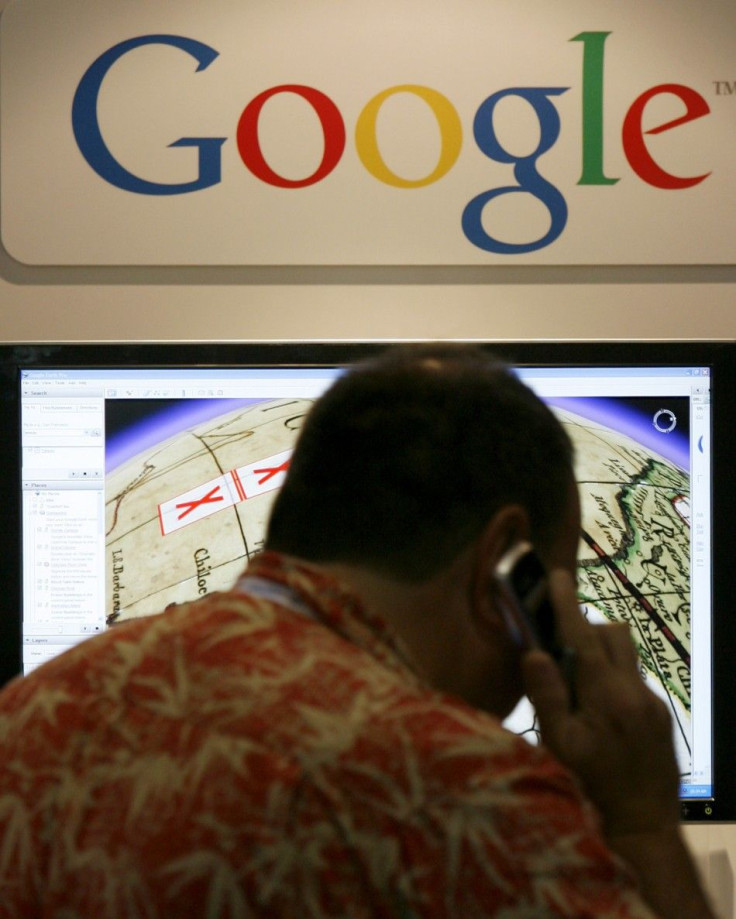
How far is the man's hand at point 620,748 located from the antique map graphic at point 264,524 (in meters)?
0.43

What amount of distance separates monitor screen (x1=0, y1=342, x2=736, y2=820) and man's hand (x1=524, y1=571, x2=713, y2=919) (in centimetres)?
45

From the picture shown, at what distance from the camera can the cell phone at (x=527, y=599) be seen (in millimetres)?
831

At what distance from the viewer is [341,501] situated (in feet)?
2.69

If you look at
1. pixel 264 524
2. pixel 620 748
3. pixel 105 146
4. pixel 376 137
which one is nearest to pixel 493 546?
pixel 620 748

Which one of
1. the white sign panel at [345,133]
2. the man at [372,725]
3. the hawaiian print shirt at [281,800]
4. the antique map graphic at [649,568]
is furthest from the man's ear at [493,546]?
the white sign panel at [345,133]

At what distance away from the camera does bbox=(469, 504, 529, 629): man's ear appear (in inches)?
32.4

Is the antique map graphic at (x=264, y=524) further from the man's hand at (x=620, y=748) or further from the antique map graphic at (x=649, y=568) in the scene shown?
the man's hand at (x=620, y=748)

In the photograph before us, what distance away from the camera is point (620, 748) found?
0.87 metres

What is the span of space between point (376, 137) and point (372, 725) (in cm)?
144

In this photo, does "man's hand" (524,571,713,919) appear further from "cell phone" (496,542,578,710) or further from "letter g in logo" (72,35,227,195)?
"letter g in logo" (72,35,227,195)

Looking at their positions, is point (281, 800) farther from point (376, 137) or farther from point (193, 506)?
point (376, 137)

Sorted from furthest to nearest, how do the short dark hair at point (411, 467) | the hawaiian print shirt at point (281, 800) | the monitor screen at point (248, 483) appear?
the monitor screen at point (248, 483) → the short dark hair at point (411, 467) → the hawaiian print shirt at point (281, 800)

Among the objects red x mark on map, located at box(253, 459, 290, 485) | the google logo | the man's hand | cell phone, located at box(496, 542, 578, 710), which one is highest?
the google logo

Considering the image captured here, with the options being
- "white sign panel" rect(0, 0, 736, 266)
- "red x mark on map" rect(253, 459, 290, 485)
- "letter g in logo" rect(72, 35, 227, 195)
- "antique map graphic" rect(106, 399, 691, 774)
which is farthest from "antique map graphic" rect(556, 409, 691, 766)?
"letter g in logo" rect(72, 35, 227, 195)
